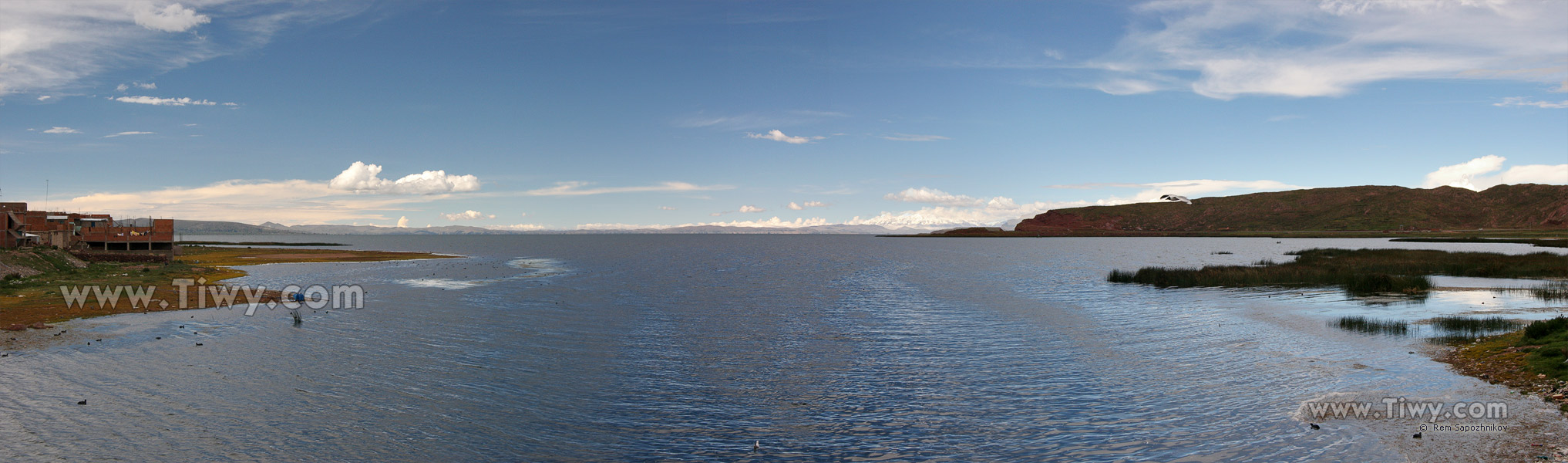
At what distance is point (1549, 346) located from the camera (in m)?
22.3

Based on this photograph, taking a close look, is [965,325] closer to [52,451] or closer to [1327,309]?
[1327,309]

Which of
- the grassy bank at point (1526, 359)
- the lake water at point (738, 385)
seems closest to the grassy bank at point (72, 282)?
the lake water at point (738, 385)

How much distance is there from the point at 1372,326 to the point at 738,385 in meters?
29.1

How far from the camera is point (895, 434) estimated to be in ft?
56.4

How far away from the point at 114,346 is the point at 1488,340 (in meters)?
50.8

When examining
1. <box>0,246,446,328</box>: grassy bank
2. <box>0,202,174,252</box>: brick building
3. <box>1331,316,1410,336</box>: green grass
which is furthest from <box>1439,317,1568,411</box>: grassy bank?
<box>0,202,174,252</box>: brick building

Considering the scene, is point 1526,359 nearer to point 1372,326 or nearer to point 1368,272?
point 1372,326

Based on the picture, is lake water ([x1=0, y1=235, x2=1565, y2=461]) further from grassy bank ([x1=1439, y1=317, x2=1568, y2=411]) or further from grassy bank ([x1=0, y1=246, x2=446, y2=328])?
grassy bank ([x1=0, y1=246, x2=446, y2=328])

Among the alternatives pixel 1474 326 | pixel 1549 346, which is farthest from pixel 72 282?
pixel 1474 326

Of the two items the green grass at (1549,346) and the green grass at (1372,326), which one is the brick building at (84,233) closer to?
the green grass at (1372,326)

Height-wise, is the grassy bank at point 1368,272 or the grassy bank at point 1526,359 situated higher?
the grassy bank at point 1368,272

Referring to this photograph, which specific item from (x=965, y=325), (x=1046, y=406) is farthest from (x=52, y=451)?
(x=965, y=325)

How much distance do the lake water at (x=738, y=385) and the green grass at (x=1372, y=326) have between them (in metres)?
1.16

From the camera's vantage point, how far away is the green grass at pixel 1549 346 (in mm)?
20234
